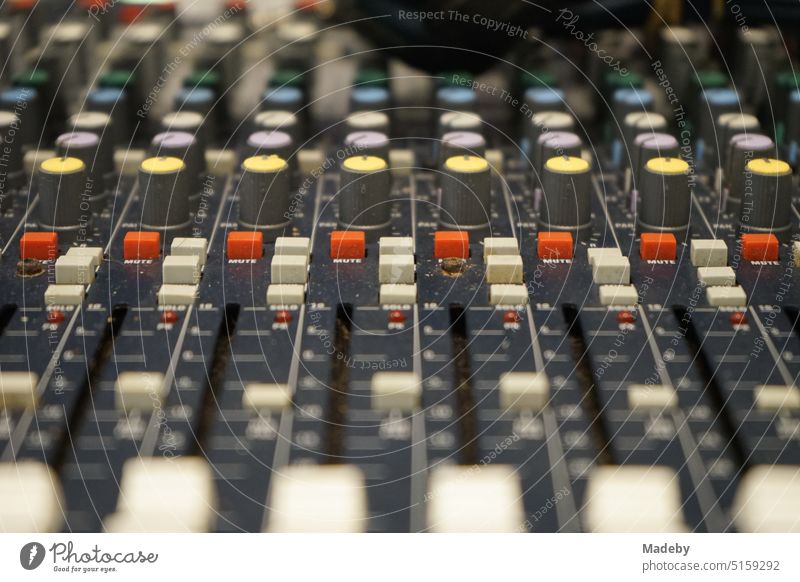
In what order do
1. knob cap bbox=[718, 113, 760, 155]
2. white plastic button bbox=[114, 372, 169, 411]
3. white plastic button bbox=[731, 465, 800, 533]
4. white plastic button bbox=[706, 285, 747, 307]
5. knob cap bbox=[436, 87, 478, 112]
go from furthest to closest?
knob cap bbox=[436, 87, 478, 112], knob cap bbox=[718, 113, 760, 155], white plastic button bbox=[706, 285, 747, 307], white plastic button bbox=[114, 372, 169, 411], white plastic button bbox=[731, 465, 800, 533]

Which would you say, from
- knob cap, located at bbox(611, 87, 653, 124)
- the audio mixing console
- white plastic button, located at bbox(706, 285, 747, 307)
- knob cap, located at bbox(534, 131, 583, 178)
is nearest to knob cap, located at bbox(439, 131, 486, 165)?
the audio mixing console

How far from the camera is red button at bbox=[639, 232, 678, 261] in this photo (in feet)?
7.75

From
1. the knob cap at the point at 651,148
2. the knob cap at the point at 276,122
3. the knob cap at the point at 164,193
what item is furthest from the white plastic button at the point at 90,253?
the knob cap at the point at 651,148

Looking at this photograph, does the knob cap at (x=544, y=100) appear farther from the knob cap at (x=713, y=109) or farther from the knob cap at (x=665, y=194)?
the knob cap at (x=665, y=194)

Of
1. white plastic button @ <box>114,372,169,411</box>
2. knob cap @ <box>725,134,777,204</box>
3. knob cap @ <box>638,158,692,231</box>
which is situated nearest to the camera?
white plastic button @ <box>114,372,169,411</box>

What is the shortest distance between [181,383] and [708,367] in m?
0.78

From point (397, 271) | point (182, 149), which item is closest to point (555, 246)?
point (397, 271)

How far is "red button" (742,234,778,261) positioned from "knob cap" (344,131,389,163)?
2.29 feet

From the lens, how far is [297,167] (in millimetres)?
2768

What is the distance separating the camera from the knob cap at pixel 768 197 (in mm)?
2404

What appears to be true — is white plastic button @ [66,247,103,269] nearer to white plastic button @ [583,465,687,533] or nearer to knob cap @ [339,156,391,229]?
knob cap @ [339,156,391,229]

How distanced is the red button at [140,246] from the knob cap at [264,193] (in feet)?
0.57

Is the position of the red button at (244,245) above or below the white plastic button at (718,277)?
above
